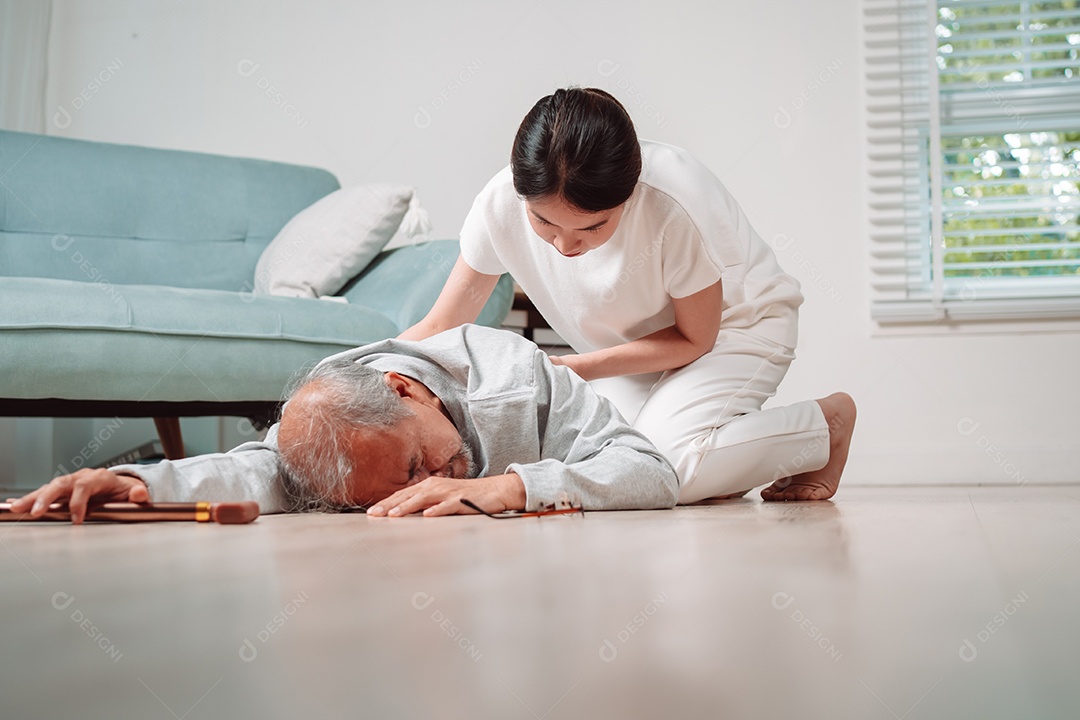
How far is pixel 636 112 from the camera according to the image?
3.39 m

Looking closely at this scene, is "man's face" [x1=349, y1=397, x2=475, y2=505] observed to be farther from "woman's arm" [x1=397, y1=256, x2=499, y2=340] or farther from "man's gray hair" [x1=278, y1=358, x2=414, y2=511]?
"woman's arm" [x1=397, y1=256, x2=499, y2=340]

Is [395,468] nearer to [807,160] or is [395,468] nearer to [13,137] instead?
[13,137]

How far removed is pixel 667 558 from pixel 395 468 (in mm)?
555

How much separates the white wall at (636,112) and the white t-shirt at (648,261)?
141 centimetres

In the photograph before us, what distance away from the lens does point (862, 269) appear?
3238 mm

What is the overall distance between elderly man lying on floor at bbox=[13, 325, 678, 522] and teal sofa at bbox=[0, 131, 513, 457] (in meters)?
0.87

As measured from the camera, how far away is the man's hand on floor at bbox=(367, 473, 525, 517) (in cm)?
121

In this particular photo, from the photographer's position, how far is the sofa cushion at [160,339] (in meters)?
2.00

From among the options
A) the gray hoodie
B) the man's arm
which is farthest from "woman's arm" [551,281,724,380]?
the man's arm

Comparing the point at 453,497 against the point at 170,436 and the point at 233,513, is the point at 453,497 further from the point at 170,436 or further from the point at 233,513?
the point at 170,436

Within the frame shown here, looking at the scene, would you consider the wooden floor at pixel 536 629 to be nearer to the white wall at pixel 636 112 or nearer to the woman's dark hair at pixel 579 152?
the woman's dark hair at pixel 579 152

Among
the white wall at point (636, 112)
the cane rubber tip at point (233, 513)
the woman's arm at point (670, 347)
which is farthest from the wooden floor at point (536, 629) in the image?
the white wall at point (636, 112)

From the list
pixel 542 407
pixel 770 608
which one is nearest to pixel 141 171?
pixel 542 407

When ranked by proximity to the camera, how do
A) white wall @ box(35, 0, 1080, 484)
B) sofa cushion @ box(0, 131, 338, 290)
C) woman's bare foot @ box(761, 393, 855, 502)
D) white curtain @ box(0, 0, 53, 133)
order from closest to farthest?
woman's bare foot @ box(761, 393, 855, 502) → sofa cushion @ box(0, 131, 338, 290) → white wall @ box(35, 0, 1080, 484) → white curtain @ box(0, 0, 53, 133)
